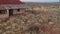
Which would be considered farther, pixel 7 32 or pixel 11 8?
pixel 11 8

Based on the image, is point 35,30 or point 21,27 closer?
point 35,30

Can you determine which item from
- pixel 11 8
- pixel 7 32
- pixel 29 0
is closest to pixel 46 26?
pixel 7 32

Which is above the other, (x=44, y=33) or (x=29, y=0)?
(x=44, y=33)

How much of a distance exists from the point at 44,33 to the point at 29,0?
10.8m

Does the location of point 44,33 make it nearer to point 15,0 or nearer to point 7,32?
point 7,32

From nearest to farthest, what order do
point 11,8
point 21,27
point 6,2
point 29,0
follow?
1. point 21,27
2. point 11,8
3. point 6,2
4. point 29,0

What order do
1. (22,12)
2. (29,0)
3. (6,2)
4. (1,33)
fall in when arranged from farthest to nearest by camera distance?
(29,0), (6,2), (22,12), (1,33)

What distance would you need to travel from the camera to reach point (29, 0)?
51.0 ft

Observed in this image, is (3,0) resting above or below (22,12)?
above

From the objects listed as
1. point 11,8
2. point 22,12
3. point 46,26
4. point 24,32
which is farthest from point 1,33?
point 22,12

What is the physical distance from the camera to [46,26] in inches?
227

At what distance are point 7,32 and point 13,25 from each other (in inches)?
30.9

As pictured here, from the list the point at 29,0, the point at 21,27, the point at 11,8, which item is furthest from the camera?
the point at 29,0

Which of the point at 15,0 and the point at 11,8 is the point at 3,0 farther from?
the point at 11,8
